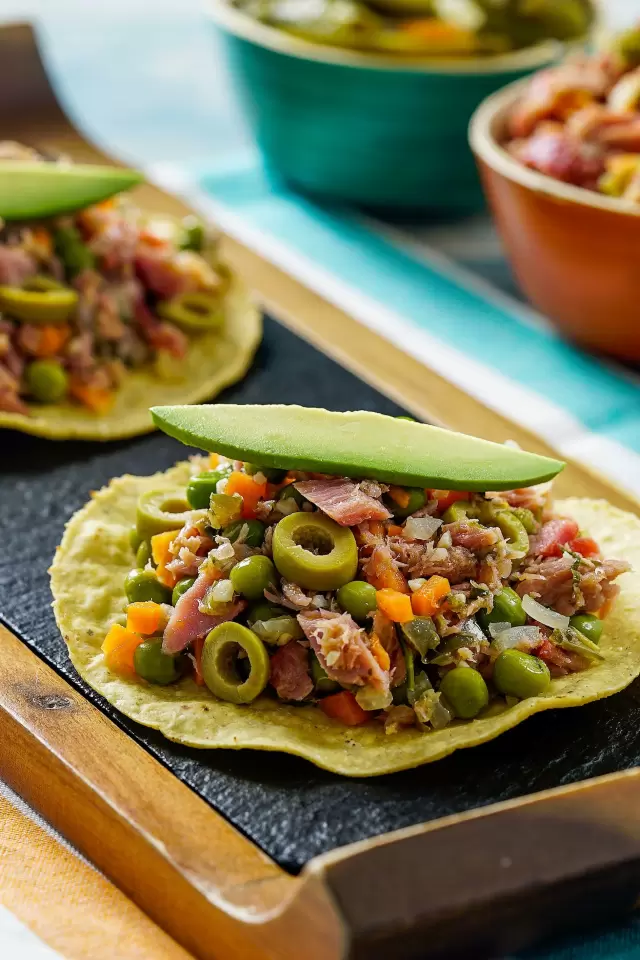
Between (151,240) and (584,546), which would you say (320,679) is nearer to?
(584,546)

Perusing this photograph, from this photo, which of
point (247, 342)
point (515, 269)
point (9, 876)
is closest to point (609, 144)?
point (515, 269)

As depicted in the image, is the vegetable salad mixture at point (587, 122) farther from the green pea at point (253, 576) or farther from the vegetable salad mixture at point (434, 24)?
the green pea at point (253, 576)

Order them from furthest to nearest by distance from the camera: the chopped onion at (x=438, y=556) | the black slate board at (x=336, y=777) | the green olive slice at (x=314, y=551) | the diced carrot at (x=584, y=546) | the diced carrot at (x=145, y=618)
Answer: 1. the diced carrot at (x=584, y=546)
2. the diced carrot at (x=145, y=618)
3. the chopped onion at (x=438, y=556)
4. the green olive slice at (x=314, y=551)
5. the black slate board at (x=336, y=777)

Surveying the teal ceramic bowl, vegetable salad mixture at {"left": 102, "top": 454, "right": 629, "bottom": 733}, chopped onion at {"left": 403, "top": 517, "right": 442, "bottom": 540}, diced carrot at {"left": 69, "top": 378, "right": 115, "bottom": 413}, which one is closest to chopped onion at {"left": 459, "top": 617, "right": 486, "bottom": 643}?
vegetable salad mixture at {"left": 102, "top": 454, "right": 629, "bottom": 733}

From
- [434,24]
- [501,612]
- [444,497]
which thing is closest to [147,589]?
→ [444,497]

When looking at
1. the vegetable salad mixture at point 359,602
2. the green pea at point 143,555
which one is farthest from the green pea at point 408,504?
the green pea at point 143,555
